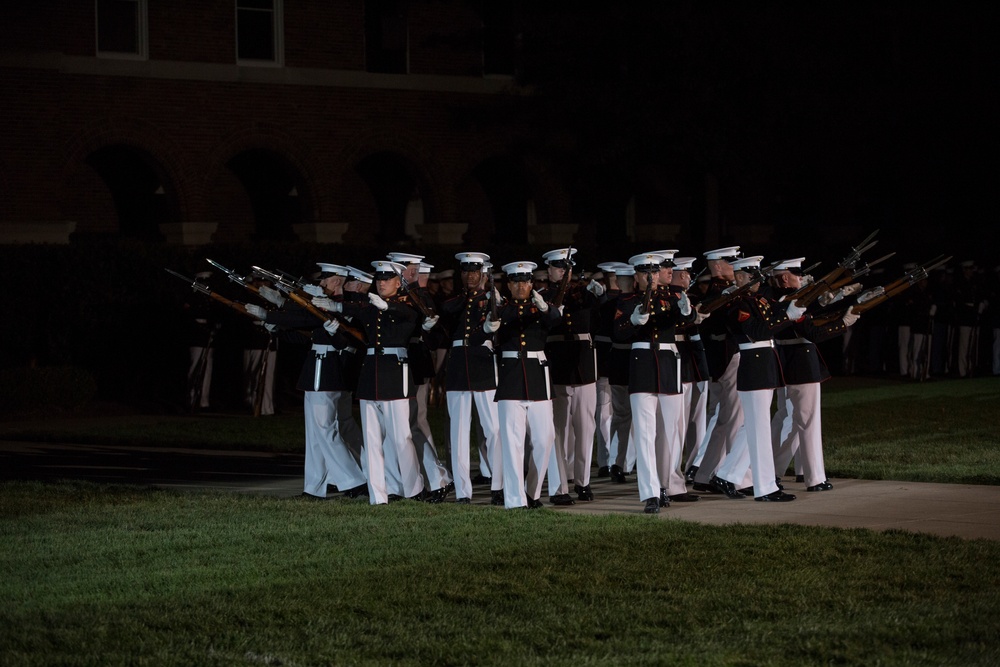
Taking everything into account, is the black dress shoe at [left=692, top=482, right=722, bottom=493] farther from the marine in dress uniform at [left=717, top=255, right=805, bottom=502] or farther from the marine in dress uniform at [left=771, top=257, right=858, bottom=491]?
the marine in dress uniform at [left=771, top=257, right=858, bottom=491]

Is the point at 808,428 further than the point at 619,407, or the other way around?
the point at 619,407

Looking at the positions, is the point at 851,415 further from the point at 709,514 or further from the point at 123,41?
the point at 123,41

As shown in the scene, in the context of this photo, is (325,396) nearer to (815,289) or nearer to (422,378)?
(422,378)

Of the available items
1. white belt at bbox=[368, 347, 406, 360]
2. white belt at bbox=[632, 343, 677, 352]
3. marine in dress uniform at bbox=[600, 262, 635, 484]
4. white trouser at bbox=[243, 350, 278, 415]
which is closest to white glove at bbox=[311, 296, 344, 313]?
white belt at bbox=[368, 347, 406, 360]

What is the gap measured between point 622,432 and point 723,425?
1.28m

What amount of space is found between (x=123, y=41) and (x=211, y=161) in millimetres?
2473

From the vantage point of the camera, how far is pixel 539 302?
12.4 m

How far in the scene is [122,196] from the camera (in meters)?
33.3

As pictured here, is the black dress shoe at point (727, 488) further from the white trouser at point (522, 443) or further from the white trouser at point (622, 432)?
the white trouser at point (522, 443)

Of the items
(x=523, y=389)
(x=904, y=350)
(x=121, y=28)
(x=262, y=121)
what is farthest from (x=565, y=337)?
(x=121, y=28)

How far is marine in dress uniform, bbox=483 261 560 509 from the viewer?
499 inches

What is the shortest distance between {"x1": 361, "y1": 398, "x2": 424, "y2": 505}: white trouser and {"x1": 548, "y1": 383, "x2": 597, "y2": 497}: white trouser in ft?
4.04

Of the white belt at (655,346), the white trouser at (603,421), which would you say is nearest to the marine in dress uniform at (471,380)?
the white belt at (655,346)

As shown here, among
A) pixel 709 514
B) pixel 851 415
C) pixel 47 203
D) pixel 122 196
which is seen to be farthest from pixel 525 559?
pixel 122 196
